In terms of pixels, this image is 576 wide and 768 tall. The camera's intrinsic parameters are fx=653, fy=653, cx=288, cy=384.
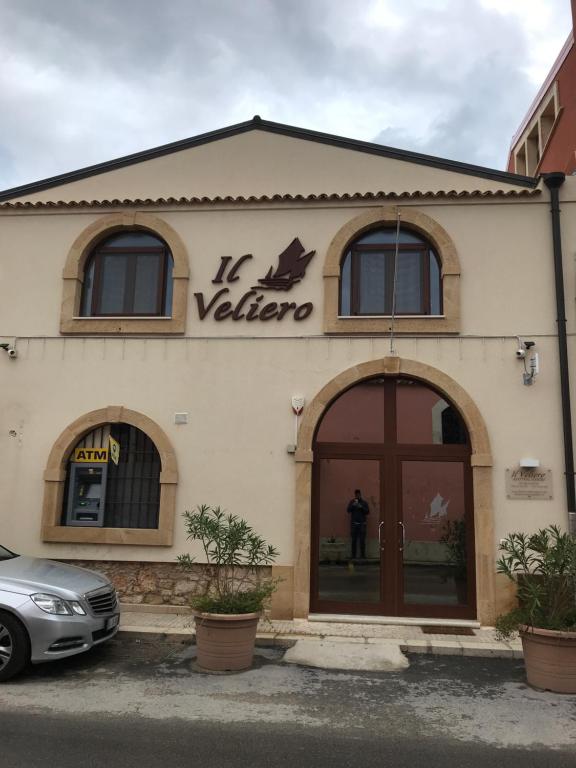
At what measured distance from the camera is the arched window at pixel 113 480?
983 cm

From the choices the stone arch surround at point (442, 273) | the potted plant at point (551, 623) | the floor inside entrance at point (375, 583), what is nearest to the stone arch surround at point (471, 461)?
the floor inside entrance at point (375, 583)

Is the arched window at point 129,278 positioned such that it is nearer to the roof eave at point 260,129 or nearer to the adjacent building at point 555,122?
the roof eave at point 260,129

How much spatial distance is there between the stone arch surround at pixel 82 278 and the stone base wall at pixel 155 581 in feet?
11.6

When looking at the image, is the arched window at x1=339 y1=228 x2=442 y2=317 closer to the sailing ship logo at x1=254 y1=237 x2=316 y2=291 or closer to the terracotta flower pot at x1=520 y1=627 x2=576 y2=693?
the sailing ship logo at x1=254 y1=237 x2=316 y2=291

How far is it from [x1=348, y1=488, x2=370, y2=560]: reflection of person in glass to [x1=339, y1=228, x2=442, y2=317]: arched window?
2.81 metres

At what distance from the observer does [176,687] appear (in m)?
6.36

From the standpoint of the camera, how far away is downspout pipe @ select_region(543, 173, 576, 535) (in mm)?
8953

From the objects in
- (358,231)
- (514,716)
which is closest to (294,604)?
(514,716)

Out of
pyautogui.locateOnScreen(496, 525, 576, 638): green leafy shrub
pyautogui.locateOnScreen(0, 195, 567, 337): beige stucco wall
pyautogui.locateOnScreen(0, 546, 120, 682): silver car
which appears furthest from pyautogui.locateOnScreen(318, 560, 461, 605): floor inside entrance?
pyautogui.locateOnScreen(0, 195, 567, 337): beige stucco wall

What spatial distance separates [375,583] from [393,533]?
29.6 inches

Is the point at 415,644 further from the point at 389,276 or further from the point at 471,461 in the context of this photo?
the point at 389,276

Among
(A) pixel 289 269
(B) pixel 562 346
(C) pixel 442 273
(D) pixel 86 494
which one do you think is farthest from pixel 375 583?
(A) pixel 289 269

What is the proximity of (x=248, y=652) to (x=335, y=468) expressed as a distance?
132 inches

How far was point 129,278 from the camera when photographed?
10578mm
